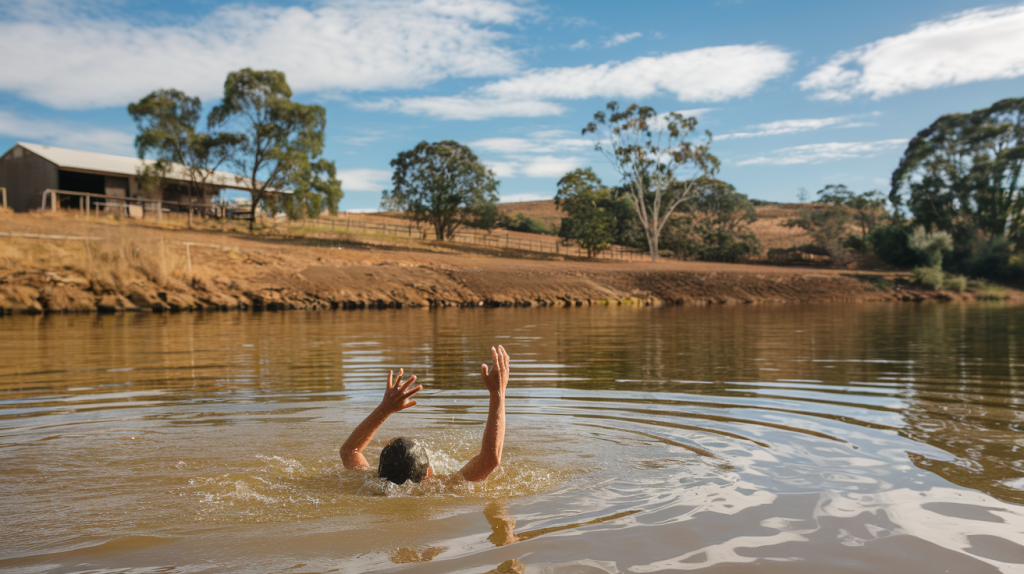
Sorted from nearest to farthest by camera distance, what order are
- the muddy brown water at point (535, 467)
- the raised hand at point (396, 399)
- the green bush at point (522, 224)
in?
1. the muddy brown water at point (535, 467)
2. the raised hand at point (396, 399)
3. the green bush at point (522, 224)

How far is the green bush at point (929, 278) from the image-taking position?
1502 inches

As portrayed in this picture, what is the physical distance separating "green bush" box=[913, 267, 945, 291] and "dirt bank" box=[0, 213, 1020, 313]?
1.33 m

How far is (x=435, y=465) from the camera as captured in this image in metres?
4.30

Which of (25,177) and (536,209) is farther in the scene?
(536,209)

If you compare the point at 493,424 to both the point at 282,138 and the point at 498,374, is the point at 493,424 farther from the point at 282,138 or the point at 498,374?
the point at 282,138

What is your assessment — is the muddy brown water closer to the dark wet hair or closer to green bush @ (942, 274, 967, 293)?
the dark wet hair

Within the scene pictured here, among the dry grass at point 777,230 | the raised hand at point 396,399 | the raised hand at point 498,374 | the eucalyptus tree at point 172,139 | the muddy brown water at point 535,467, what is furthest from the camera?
the dry grass at point 777,230

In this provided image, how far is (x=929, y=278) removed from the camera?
1508 inches

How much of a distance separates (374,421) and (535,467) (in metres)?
1.18

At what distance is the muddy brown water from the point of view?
2969 millimetres

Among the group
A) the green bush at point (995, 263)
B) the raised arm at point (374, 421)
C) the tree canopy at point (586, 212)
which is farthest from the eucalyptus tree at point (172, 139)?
the green bush at point (995, 263)

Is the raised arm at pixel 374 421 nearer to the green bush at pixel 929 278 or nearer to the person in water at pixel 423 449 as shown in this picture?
the person in water at pixel 423 449

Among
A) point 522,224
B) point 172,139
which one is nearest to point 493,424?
point 172,139

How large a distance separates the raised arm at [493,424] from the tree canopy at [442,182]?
149 ft
